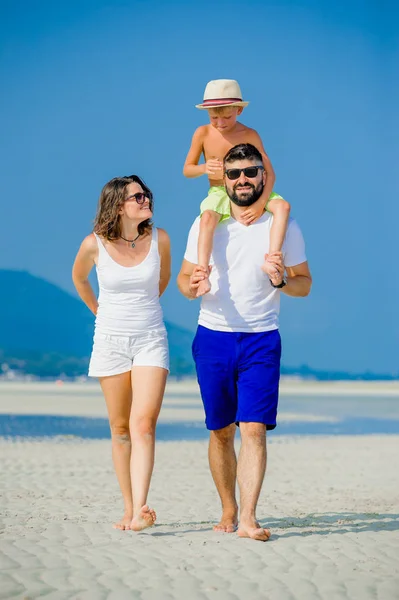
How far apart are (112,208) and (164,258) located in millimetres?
466

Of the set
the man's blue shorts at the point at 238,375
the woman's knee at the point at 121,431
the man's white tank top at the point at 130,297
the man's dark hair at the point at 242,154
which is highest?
the man's dark hair at the point at 242,154

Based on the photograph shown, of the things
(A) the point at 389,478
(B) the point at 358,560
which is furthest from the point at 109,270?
(A) the point at 389,478

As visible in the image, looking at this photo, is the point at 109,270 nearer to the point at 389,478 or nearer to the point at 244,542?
the point at 244,542

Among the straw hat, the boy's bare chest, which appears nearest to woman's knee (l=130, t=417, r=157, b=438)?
the boy's bare chest

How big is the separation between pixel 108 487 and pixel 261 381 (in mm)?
4060

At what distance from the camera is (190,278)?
22.6ft

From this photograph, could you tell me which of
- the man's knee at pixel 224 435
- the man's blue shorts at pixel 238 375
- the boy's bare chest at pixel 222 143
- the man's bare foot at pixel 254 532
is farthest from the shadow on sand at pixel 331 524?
Answer: the boy's bare chest at pixel 222 143

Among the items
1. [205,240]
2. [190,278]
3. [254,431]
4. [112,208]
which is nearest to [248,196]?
[205,240]

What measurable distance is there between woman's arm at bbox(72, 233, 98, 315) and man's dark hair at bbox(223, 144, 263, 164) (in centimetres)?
Answer: 104

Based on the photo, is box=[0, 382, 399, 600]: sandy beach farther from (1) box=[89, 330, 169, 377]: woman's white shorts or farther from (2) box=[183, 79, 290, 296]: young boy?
(2) box=[183, 79, 290, 296]: young boy

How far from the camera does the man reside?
6746 mm

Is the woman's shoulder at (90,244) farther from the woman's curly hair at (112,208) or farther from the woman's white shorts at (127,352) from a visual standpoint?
the woman's white shorts at (127,352)

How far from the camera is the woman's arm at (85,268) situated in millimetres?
7293

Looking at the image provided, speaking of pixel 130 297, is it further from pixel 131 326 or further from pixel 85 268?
pixel 85 268
